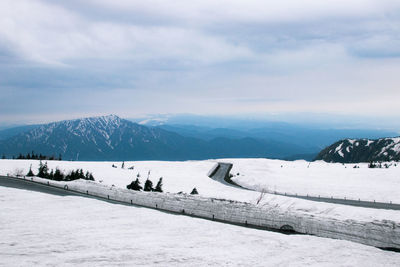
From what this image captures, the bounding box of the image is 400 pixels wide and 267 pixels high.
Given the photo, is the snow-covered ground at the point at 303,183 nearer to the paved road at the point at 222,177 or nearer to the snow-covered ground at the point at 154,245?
the paved road at the point at 222,177

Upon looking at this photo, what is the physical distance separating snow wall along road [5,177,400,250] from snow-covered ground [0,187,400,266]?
145 centimetres

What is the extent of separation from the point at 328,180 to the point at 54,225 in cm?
6899

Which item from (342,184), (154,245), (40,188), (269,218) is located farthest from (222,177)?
(154,245)

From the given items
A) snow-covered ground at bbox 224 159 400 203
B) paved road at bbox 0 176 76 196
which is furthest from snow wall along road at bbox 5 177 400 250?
snow-covered ground at bbox 224 159 400 203

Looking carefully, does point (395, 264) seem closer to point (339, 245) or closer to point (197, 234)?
point (339, 245)

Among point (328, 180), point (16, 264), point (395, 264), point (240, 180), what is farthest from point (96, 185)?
point (328, 180)

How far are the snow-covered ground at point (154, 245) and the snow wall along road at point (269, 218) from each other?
1451 mm

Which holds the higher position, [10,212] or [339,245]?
[339,245]

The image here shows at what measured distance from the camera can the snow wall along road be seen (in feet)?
38.2

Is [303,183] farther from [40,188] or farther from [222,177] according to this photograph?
[40,188]

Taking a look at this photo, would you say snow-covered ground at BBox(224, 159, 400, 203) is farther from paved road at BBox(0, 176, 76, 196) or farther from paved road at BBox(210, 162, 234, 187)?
paved road at BBox(0, 176, 76, 196)

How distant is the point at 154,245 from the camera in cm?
1004

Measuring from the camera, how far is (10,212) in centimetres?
1569

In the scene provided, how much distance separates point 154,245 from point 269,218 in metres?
6.43
